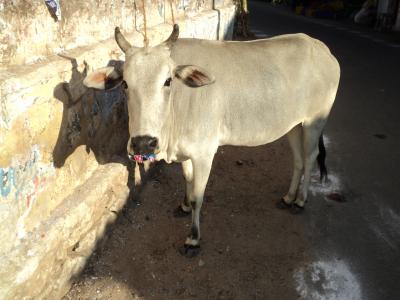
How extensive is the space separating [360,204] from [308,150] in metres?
0.81

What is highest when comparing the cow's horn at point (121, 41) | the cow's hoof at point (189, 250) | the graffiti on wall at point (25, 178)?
the cow's horn at point (121, 41)

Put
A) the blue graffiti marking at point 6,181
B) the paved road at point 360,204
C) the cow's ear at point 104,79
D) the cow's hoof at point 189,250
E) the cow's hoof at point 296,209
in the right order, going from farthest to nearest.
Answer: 1. the cow's hoof at point 296,209
2. the cow's hoof at point 189,250
3. the paved road at point 360,204
4. the cow's ear at point 104,79
5. the blue graffiti marking at point 6,181

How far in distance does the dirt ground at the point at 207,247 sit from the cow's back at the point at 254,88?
2.63 ft

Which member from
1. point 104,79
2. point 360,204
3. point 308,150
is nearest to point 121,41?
point 104,79

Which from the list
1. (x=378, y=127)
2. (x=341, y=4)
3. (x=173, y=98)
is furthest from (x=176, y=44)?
(x=341, y=4)

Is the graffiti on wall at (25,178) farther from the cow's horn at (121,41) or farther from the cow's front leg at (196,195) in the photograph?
the cow's front leg at (196,195)

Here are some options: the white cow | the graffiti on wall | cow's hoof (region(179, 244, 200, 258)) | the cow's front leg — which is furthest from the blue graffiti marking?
cow's hoof (region(179, 244, 200, 258))

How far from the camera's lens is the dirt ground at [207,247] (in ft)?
9.46

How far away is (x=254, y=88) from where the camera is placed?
322 centimetres

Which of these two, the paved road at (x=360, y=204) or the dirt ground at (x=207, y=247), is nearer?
the dirt ground at (x=207, y=247)

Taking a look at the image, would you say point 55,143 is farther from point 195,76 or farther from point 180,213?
point 180,213

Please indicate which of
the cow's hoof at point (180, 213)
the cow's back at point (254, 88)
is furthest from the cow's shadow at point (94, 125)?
the cow's back at point (254, 88)

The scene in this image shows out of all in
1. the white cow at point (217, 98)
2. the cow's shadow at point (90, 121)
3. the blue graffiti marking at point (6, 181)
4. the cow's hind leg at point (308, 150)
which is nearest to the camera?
the blue graffiti marking at point (6, 181)

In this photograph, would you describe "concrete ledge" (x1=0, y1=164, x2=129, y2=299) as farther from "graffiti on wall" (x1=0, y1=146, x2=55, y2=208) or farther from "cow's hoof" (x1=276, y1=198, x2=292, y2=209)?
"cow's hoof" (x1=276, y1=198, x2=292, y2=209)
